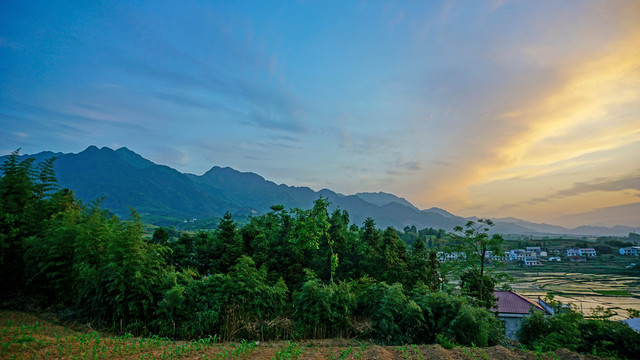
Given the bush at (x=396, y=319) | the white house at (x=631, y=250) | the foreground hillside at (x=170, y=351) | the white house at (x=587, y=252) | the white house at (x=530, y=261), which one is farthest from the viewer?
the white house at (x=587, y=252)

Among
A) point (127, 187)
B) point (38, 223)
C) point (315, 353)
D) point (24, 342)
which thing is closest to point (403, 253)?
point (315, 353)

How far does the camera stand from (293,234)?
36.1 ft

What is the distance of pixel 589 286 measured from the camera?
34156 millimetres

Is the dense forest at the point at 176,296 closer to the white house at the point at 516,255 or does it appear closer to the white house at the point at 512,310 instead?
the white house at the point at 512,310

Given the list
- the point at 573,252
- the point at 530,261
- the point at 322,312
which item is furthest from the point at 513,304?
the point at 573,252

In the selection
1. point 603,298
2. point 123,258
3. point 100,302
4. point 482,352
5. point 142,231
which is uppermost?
point 142,231

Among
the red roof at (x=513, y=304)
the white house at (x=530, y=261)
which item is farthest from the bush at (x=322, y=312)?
the white house at (x=530, y=261)

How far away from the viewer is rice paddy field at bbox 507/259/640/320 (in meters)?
25.7

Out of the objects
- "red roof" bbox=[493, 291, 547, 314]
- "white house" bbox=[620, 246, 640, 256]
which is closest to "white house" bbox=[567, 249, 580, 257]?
"white house" bbox=[620, 246, 640, 256]

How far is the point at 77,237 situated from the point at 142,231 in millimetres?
1852

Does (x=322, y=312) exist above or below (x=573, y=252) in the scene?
above

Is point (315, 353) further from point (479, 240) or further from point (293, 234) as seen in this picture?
point (479, 240)

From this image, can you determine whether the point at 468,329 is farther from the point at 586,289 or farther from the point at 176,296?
the point at 586,289

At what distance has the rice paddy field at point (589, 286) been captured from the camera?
84.2 feet
